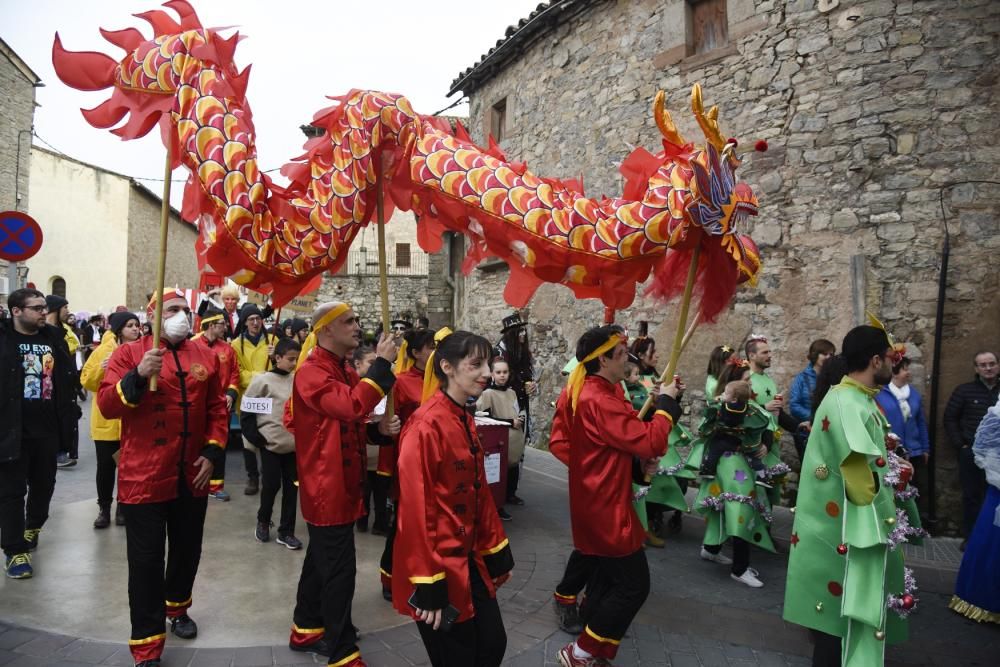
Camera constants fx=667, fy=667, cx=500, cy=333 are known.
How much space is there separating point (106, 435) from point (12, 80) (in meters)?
20.7

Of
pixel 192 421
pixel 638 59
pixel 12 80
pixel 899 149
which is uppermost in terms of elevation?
pixel 12 80

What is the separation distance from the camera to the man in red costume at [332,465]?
3.49 m

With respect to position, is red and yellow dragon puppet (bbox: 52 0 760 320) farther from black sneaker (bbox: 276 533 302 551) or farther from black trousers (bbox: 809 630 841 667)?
black sneaker (bbox: 276 533 302 551)

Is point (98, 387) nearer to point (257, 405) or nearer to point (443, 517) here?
point (257, 405)

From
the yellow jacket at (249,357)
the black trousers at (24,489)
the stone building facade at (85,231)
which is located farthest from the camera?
the stone building facade at (85,231)

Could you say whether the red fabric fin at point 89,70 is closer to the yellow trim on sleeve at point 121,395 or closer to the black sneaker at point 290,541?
the yellow trim on sleeve at point 121,395

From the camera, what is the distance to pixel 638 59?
998 centimetres

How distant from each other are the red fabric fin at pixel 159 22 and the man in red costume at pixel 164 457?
1.40 meters

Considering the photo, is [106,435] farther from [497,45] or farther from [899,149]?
[497,45]

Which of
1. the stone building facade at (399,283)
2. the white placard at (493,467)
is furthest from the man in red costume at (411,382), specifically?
the stone building facade at (399,283)

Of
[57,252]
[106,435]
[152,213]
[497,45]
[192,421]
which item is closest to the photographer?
[192,421]

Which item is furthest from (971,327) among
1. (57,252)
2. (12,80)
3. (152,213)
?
(152,213)

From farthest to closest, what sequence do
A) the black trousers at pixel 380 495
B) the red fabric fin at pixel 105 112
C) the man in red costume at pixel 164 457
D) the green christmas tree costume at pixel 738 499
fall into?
1. the black trousers at pixel 380 495
2. the green christmas tree costume at pixel 738 499
3. the man in red costume at pixel 164 457
4. the red fabric fin at pixel 105 112

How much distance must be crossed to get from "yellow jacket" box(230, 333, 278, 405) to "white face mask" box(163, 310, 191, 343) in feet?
12.2
